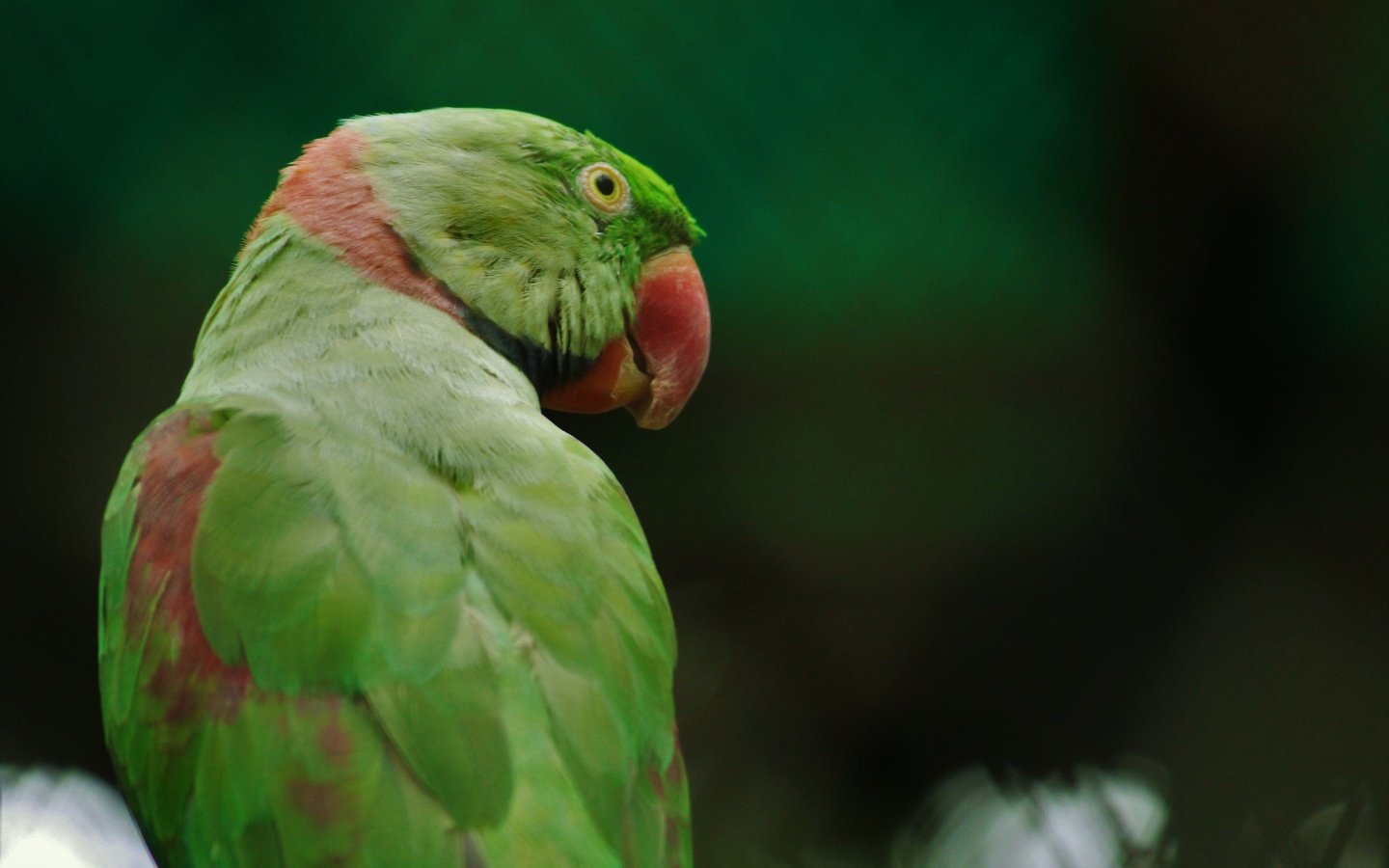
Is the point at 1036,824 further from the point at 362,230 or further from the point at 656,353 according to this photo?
the point at 362,230

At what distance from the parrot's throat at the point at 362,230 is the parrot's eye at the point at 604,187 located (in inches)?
8.1

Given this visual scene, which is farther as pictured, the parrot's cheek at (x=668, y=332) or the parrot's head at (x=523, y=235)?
the parrot's cheek at (x=668, y=332)

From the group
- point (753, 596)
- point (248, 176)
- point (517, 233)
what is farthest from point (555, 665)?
point (753, 596)

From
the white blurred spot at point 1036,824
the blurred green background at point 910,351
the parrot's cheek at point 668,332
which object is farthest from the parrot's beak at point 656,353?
the white blurred spot at point 1036,824

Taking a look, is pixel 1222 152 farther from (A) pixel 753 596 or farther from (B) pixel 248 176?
(B) pixel 248 176

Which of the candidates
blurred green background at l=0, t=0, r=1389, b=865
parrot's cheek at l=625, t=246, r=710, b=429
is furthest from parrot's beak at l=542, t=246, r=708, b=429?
blurred green background at l=0, t=0, r=1389, b=865

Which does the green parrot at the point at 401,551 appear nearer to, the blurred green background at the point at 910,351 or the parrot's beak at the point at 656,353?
the parrot's beak at the point at 656,353

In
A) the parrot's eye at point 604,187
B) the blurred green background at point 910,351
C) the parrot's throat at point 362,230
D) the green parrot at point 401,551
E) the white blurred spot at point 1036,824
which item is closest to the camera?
the green parrot at point 401,551

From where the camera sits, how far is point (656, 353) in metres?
1.75

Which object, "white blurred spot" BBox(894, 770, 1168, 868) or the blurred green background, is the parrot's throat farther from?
"white blurred spot" BBox(894, 770, 1168, 868)

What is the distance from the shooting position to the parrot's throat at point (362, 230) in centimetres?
154

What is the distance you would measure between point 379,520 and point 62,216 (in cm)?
135

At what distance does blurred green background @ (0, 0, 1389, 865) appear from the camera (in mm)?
2236

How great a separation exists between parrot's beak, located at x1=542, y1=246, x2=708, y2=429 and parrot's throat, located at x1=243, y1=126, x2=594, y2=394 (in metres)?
0.09
